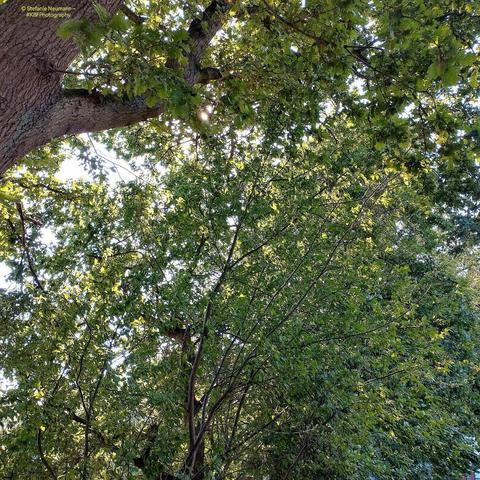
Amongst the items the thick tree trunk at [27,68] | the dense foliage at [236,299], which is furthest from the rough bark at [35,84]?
the dense foliage at [236,299]

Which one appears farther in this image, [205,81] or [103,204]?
[103,204]

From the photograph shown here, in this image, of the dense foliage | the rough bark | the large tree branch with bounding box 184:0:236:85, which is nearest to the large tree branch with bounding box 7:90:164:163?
the rough bark

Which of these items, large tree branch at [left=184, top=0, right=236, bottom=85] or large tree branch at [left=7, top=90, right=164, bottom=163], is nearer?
large tree branch at [left=7, top=90, right=164, bottom=163]

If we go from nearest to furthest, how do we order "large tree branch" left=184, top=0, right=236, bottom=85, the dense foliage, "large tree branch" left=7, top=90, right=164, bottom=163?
"large tree branch" left=7, top=90, right=164, bottom=163, "large tree branch" left=184, top=0, right=236, bottom=85, the dense foliage

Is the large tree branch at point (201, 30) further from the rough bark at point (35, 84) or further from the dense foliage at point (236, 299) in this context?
the rough bark at point (35, 84)

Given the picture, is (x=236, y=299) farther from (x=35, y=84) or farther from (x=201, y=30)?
(x=35, y=84)

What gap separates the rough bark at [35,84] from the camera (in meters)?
2.23

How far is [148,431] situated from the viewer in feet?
14.7

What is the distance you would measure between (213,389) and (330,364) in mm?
1217

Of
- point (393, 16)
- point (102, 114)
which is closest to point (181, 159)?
point (102, 114)

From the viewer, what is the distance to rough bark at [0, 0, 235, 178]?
7.30 feet

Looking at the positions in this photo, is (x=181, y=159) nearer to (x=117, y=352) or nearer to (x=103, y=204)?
(x=103, y=204)

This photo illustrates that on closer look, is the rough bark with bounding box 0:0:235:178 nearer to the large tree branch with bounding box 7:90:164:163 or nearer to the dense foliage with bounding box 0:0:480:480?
the large tree branch with bounding box 7:90:164:163

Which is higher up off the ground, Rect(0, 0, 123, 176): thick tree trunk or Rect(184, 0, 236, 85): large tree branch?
Rect(184, 0, 236, 85): large tree branch
